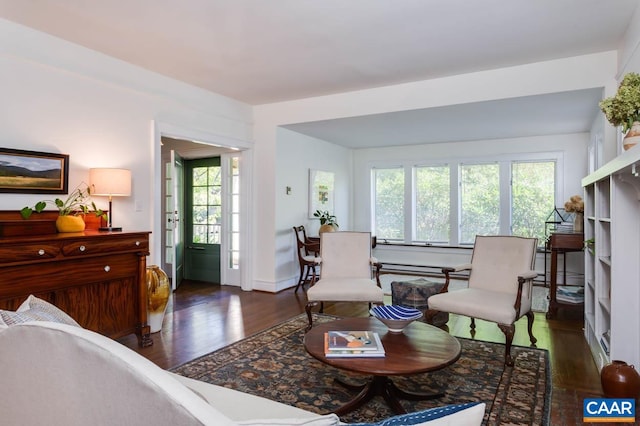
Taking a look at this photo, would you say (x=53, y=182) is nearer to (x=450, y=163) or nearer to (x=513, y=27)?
(x=513, y=27)

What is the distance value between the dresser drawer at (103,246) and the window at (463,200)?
530cm

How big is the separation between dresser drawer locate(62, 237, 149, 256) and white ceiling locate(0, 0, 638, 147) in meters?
1.70

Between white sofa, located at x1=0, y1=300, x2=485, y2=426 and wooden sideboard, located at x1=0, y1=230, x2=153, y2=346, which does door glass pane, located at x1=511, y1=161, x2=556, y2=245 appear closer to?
wooden sideboard, located at x1=0, y1=230, x2=153, y2=346

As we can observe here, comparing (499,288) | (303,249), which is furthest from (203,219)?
(499,288)

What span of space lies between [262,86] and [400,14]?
A: 217cm

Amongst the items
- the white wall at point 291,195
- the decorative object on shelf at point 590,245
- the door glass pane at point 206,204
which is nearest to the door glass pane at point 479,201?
the white wall at point 291,195

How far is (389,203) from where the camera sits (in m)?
7.93

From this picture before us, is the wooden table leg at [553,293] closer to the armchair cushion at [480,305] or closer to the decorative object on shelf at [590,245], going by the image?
the decorative object on shelf at [590,245]

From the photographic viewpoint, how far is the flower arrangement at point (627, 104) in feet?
7.73

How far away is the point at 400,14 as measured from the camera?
9.95ft

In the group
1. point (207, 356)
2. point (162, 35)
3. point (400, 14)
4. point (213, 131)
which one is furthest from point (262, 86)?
point (207, 356)

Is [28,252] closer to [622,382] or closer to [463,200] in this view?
[622,382]

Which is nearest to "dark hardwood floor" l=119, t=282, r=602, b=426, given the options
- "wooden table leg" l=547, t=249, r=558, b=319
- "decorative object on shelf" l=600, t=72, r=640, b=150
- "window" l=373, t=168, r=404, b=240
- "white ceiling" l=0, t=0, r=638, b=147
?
"wooden table leg" l=547, t=249, r=558, b=319

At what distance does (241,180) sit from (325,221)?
5.20 ft
